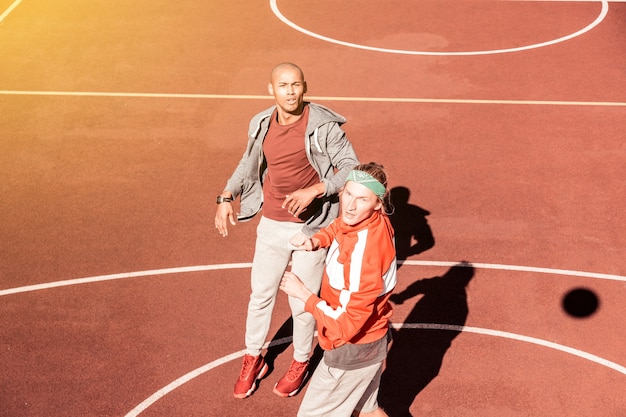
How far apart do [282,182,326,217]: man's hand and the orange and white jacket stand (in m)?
0.67

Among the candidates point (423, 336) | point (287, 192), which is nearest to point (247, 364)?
point (287, 192)

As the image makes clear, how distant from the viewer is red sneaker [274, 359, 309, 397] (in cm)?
636

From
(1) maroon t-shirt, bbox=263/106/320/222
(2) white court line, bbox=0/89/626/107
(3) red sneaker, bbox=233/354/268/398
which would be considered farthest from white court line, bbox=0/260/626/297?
(2) white court line, bbox=0/89/626/107

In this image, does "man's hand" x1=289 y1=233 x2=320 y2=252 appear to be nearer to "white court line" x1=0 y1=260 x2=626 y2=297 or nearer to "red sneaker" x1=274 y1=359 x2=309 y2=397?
"red sneaker" x1=274 y1=359 x2=309 y2=397

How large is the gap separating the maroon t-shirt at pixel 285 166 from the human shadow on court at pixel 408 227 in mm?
2257

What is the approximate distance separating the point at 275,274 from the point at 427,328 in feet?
5.80

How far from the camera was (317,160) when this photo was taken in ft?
19.0

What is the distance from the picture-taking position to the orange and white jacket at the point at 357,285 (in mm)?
4504

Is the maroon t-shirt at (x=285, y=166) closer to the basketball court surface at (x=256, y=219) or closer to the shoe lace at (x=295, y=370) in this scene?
the shoe lace at (x=295, y=370)

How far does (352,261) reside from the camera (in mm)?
4539

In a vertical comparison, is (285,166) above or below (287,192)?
above

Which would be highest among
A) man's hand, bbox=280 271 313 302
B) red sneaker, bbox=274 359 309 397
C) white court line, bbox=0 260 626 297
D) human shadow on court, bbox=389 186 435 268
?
man's hand, bbox=280 271 313 302

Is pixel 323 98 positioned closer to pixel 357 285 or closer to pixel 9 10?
pixel 9 10

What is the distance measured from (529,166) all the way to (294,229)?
4507 millimetres
